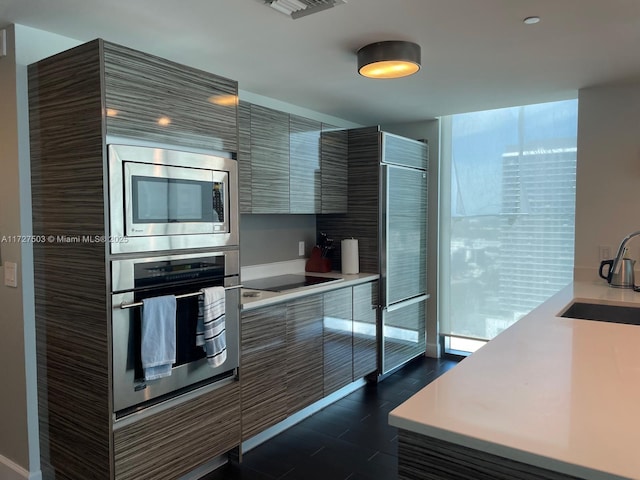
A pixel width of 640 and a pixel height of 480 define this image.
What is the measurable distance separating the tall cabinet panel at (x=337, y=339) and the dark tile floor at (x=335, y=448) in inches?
8.4

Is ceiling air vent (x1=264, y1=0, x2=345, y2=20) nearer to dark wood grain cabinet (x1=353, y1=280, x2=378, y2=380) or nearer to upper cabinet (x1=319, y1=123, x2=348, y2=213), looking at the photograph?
upper cabinet (x1=319, y1=123, x2=348, y2=213)

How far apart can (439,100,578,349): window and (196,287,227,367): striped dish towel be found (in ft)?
8.91

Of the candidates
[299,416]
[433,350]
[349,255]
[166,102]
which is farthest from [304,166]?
[433,350]

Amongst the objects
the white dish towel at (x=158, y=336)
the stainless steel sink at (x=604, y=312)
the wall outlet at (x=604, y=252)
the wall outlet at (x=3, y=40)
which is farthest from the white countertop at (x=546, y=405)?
the wall outlet at (x=3, y=40)

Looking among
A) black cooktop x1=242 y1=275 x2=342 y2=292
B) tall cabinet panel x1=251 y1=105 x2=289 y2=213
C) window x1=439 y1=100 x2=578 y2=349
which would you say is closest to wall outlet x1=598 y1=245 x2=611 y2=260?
window x1=439 y1=100 x2=578 y2=349

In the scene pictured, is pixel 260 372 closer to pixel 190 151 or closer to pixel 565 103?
pixel 190 151

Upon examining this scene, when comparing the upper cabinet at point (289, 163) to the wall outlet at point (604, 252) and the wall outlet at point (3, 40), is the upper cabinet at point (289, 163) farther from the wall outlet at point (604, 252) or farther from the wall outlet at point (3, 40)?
the wall outlet at point (604, 252)

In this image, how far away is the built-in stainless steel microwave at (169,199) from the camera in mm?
1937

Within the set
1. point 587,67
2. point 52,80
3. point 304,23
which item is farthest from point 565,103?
point 52,80

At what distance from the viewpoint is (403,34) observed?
2293 mm

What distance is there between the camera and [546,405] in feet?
3.60

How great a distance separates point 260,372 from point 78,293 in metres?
1.11

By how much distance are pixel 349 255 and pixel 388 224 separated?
41 centimetres

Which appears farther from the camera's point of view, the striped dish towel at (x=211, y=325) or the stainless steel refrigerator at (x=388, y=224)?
the stainless steel refrigerator at (x=388, y=224)
